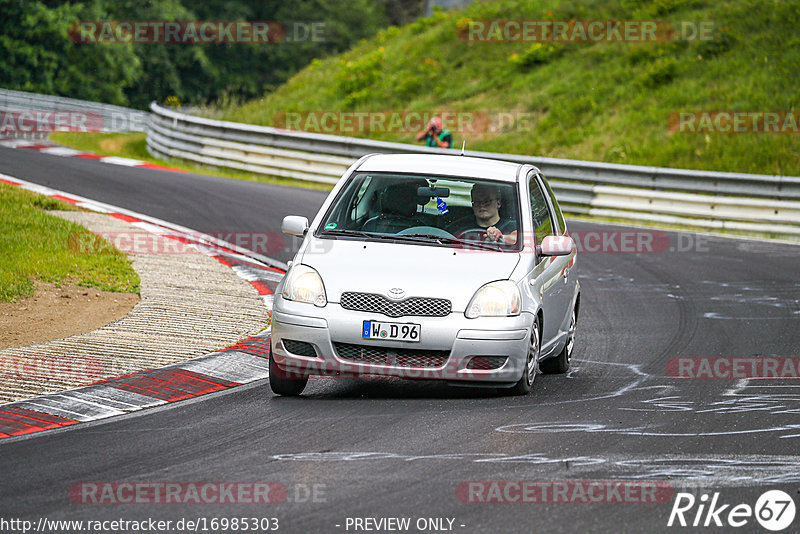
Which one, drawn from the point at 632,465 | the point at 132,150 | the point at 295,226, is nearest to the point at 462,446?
the point at 632,465

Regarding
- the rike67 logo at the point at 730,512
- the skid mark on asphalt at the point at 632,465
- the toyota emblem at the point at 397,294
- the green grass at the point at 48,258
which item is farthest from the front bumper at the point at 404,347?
the green grass at the point at 48,258

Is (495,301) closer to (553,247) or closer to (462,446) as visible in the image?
(553,247)

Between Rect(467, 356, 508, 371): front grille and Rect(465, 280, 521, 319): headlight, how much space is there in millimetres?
292

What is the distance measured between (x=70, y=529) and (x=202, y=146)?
21850 mm

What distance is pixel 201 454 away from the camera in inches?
258

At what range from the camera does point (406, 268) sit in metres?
8.05

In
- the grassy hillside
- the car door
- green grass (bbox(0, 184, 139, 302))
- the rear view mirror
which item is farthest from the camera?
the grassy hillside

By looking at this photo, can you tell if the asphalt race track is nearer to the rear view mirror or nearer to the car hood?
the car hood

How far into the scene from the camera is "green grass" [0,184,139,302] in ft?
38.9

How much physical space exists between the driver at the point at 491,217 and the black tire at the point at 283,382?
1826mm

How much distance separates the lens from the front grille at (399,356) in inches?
309

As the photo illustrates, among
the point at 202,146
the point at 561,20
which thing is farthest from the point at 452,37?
the point at 202,146

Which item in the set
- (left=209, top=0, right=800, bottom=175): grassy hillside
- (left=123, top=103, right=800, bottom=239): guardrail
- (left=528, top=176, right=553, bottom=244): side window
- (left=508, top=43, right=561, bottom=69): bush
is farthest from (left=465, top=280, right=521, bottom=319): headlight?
(left=508, top=43, right=561, bottom=69): bush

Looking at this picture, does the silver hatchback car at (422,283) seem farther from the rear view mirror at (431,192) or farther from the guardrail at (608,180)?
the guardrail at (608,180)
